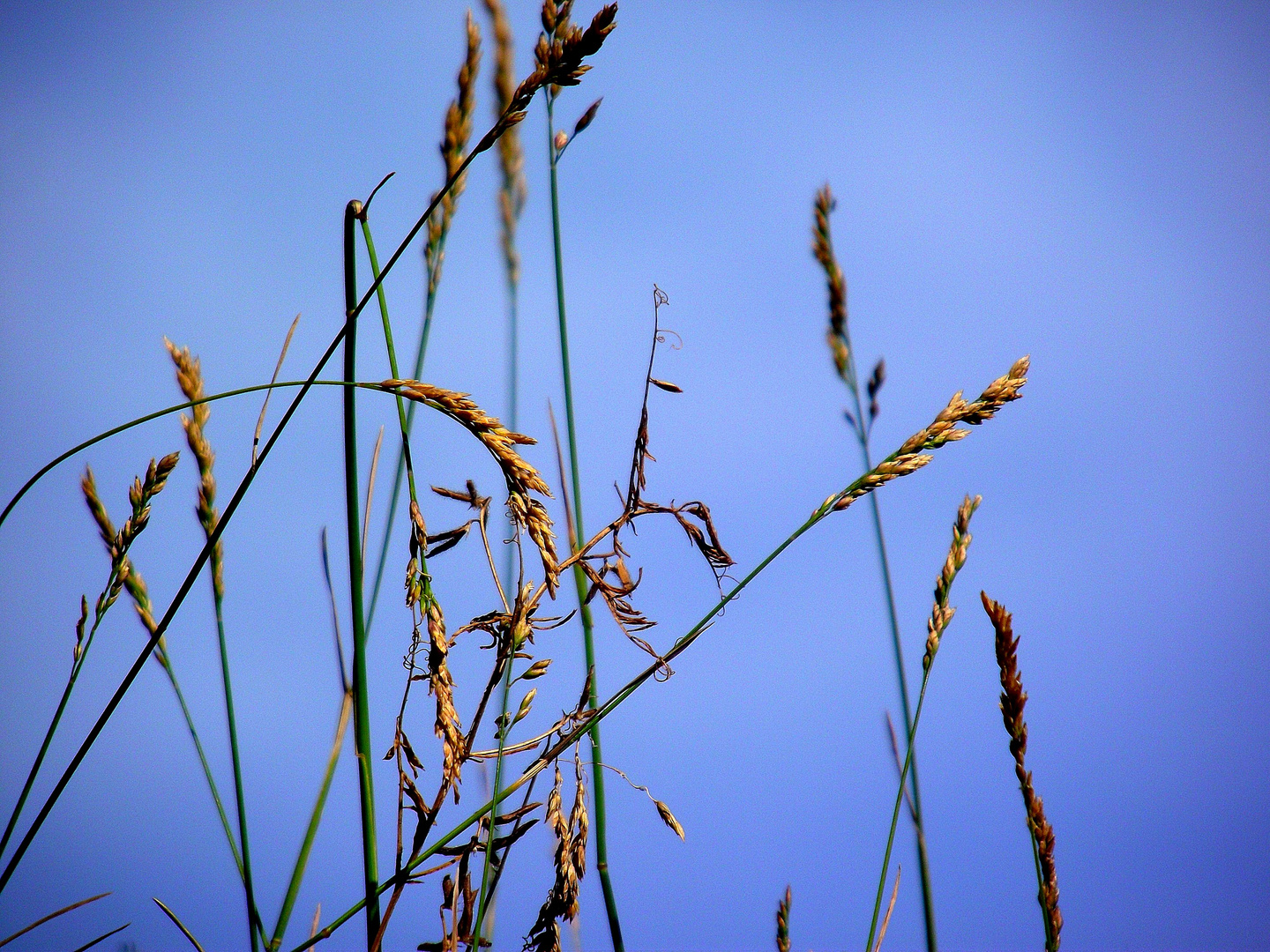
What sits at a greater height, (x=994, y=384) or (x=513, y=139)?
(x=513, y=139)

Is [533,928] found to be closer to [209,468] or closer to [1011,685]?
[1011,685]

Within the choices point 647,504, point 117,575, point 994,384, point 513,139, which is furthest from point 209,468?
point 994,384

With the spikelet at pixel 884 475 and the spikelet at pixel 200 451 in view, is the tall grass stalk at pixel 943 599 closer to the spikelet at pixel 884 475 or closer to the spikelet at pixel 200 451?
the spikelet at pixel 884 475

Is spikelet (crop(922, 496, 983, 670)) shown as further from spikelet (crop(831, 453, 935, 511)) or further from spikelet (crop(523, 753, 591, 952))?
spikelet (crop(523, 753, 591, 952))

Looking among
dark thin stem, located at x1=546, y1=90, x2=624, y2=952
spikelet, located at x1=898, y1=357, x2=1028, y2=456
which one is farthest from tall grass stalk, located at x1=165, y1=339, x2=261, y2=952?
spikelet, located at x1=898, y1=357, x2=1028, y2=456

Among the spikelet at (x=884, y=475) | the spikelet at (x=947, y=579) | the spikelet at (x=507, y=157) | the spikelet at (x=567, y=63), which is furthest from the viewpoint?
the spikelet at (x=507, y=157)

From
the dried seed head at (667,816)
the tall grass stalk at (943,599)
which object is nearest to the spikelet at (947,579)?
the tall grass stalk at (943,599)

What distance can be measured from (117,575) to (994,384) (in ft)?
3.32

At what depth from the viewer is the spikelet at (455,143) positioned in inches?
43.9

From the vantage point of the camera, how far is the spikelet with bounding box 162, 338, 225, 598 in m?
1.10

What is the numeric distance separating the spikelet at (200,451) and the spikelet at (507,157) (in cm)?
61

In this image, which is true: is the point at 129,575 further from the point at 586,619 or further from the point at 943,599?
the point at 943,599

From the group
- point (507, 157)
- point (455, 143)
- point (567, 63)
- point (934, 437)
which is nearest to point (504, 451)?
point (567, 63)

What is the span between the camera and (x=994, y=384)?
87cm
